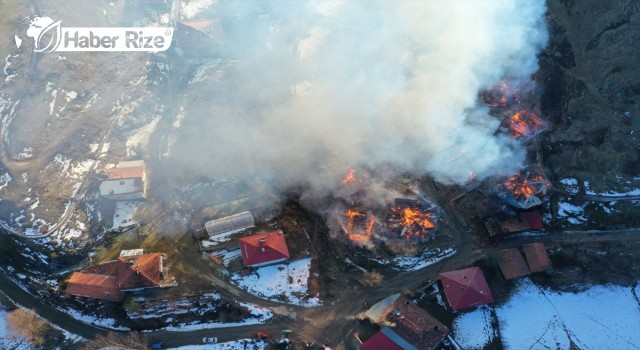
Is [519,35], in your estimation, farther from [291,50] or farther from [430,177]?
[291,50]

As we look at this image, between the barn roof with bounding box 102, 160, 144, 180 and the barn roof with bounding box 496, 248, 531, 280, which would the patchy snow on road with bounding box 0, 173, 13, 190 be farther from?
the barn roof with bounding box 496, 248, 531, 280

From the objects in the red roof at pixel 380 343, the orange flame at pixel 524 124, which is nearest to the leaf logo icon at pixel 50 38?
the red roof at pixel 380 343

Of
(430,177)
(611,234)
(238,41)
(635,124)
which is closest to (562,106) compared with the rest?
(635,124)

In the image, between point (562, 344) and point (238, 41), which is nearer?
point (562, 344)

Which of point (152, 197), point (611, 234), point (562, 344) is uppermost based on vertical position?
point (611, 234)

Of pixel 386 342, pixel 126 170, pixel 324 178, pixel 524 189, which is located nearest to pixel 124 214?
pixel 126 170
